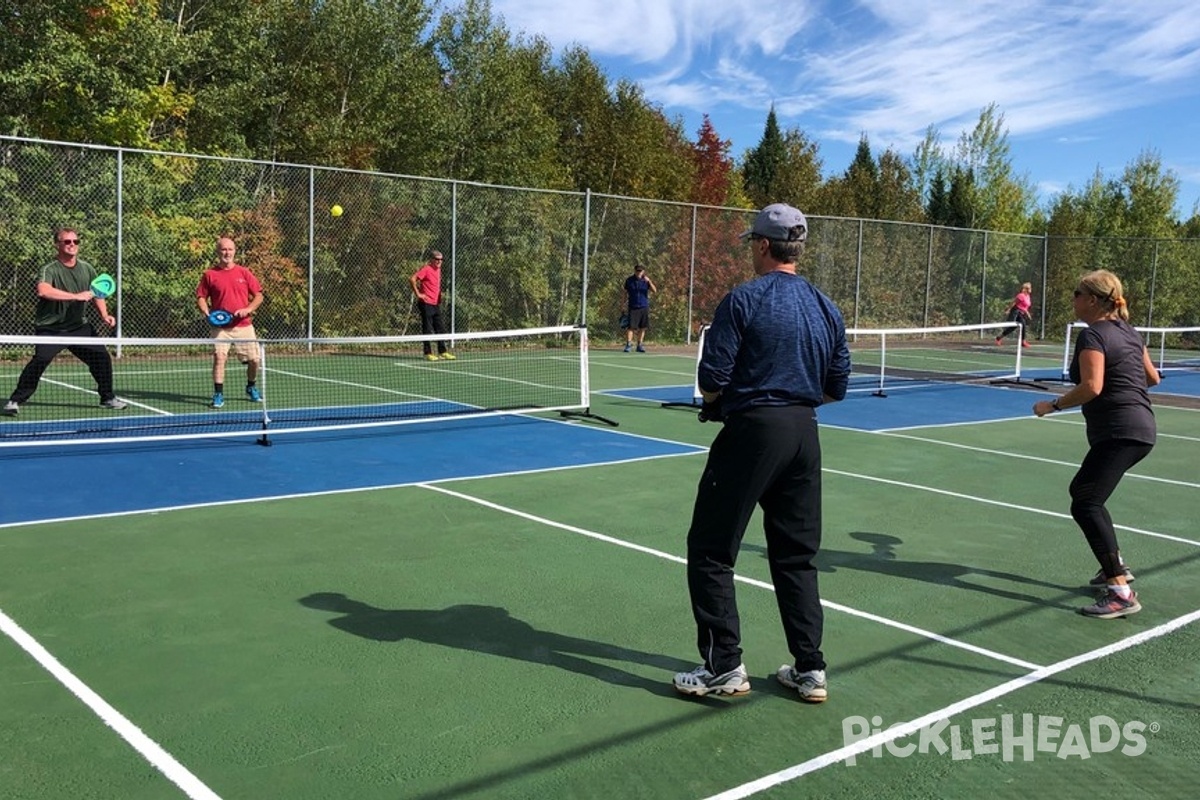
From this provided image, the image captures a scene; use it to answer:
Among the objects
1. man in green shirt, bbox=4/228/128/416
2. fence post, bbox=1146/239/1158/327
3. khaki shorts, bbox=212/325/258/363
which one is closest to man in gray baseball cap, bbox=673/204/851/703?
man in green shirt, bbox=4/228/128/416

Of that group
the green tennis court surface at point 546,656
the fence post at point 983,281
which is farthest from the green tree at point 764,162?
the green tennis court surface at point 546,656

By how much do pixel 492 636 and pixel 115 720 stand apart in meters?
1.70

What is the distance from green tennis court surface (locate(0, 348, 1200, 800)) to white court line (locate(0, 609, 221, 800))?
14 millimetres

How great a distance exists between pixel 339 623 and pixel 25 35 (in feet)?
58.3

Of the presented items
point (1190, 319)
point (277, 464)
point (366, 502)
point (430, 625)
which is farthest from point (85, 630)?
point (1190, 319)

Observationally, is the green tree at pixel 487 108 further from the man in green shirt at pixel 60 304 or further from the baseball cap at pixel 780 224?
the baseball cap at pixel 780 224

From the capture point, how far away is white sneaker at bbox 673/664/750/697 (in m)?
4.28

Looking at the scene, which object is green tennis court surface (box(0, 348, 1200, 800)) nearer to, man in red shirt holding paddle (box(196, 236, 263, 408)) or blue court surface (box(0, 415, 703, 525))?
blue court surface (box(0, 415, 703, 525))

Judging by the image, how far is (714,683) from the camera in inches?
169

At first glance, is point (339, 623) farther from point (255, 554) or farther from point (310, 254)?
point (310, 254)

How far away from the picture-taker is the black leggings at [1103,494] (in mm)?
5648

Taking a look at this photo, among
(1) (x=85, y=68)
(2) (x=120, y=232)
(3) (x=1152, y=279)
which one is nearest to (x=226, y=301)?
(2) (x=120, y=232)

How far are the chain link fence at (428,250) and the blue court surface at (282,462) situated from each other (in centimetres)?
808

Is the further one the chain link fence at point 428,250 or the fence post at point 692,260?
the fence post at point 692,260
